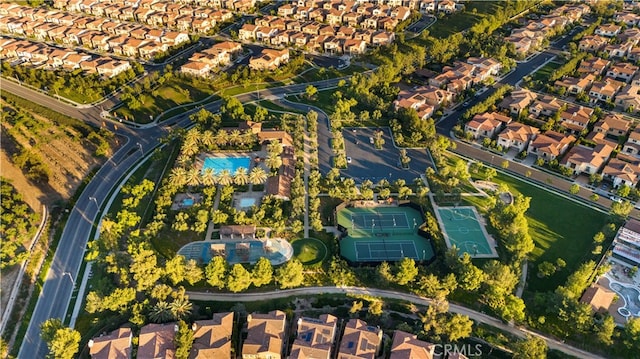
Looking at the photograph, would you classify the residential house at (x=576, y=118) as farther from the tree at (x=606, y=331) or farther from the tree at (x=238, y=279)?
the tree at (x=238, y=279)

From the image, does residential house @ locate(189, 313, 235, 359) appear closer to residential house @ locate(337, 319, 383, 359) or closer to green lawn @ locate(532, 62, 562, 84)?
residential house @ locate(337, 319, 383, 359)

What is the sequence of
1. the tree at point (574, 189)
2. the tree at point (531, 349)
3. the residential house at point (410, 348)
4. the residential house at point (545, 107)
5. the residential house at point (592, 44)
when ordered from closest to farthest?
the tree at point (531, 349) → the residential house at point (410, 348) → the tree at point (574, 189) → the residential house at point (545, 107) → the residential house at point (592, 44)

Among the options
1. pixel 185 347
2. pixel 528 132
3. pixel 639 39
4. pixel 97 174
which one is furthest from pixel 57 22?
pixel 639 39

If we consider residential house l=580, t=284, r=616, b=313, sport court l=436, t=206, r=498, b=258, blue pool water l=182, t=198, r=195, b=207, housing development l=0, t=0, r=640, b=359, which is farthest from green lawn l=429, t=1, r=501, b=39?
blue pool water l=182, t=198, r=195, b=207

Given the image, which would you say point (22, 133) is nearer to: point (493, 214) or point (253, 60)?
point (253, 60)

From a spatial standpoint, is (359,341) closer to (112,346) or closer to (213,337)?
(213,337)

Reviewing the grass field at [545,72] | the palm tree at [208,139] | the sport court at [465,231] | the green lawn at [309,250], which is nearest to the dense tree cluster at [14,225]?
the palm tree at [208,139]
